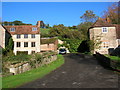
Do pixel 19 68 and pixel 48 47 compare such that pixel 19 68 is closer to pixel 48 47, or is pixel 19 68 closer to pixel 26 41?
pixel 26 41

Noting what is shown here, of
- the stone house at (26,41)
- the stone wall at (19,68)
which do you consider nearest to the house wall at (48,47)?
the stone house at (26,41)

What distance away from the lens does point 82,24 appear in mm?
62344

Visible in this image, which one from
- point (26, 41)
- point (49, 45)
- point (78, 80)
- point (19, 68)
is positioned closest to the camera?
point (78, 80)

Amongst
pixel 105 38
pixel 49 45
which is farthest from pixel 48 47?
pixel 105 38

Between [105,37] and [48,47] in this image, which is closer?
[105,37]

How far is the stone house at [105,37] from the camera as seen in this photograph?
34094mm

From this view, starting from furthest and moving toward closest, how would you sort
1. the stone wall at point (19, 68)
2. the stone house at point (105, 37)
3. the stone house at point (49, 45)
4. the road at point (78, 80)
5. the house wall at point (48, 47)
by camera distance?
the house wall at point (48, 47) < the stone house at point (49, 45) < the stone house at point (105, 37) < the stone wall at point (19, 68) < the road at point (78, 80)

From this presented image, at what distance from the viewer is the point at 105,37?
34469 millimetres

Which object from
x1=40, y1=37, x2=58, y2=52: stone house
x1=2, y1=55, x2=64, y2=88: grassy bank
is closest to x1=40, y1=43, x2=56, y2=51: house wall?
x1=40, y1=37, x2=58, y2=52: stone house

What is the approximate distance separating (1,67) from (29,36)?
32485 mm

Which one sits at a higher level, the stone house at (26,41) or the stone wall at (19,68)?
the stone house at (26,41)

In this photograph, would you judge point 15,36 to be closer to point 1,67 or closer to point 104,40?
point 104,40

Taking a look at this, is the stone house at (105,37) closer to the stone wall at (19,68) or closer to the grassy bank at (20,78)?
the stone wall at (19,68)

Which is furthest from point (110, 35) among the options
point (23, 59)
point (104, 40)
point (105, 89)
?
point (105, 89)
